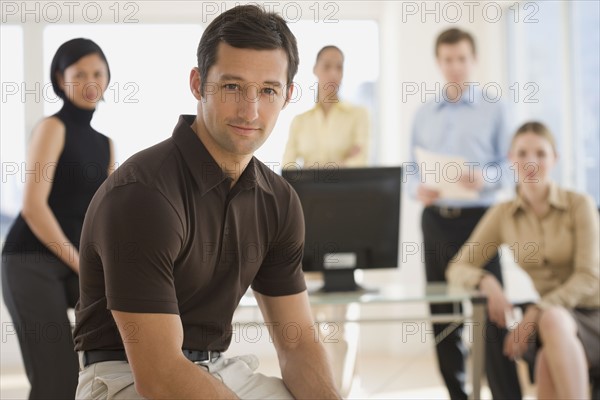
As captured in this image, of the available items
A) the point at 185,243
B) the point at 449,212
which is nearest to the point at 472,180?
the point at 449,212

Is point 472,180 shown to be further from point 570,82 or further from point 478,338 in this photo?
point 570,82

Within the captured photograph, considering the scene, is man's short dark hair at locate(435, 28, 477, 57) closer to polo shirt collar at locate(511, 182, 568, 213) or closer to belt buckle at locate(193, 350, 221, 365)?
polo shirt collar at locate(511, 182, 568, 213)

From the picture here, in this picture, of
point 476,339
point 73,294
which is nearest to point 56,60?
point 73,294

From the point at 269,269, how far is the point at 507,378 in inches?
75.1

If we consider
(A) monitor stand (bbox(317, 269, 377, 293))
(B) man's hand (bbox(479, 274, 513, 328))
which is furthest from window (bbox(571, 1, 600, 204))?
(A) monitor stand (bbox(317, 269, 377, 293))

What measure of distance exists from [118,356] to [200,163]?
1.37ft

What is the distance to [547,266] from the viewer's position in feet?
10.9

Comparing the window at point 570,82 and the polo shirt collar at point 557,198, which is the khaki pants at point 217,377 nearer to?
the polo shirt collar at point 557,198

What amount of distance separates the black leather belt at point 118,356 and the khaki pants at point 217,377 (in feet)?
0.04

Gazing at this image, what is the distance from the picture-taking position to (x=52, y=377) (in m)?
2.46

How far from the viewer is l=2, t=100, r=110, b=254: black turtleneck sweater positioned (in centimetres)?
261

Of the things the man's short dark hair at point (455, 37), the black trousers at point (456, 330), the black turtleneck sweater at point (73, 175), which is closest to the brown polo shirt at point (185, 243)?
the black turtleneck sweater at point (73, 175)

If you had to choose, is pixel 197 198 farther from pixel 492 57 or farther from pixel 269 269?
pixel 492 57

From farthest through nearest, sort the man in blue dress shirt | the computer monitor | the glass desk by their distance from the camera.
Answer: the man in blue dress shirt < the computer monitor < the glass desk
